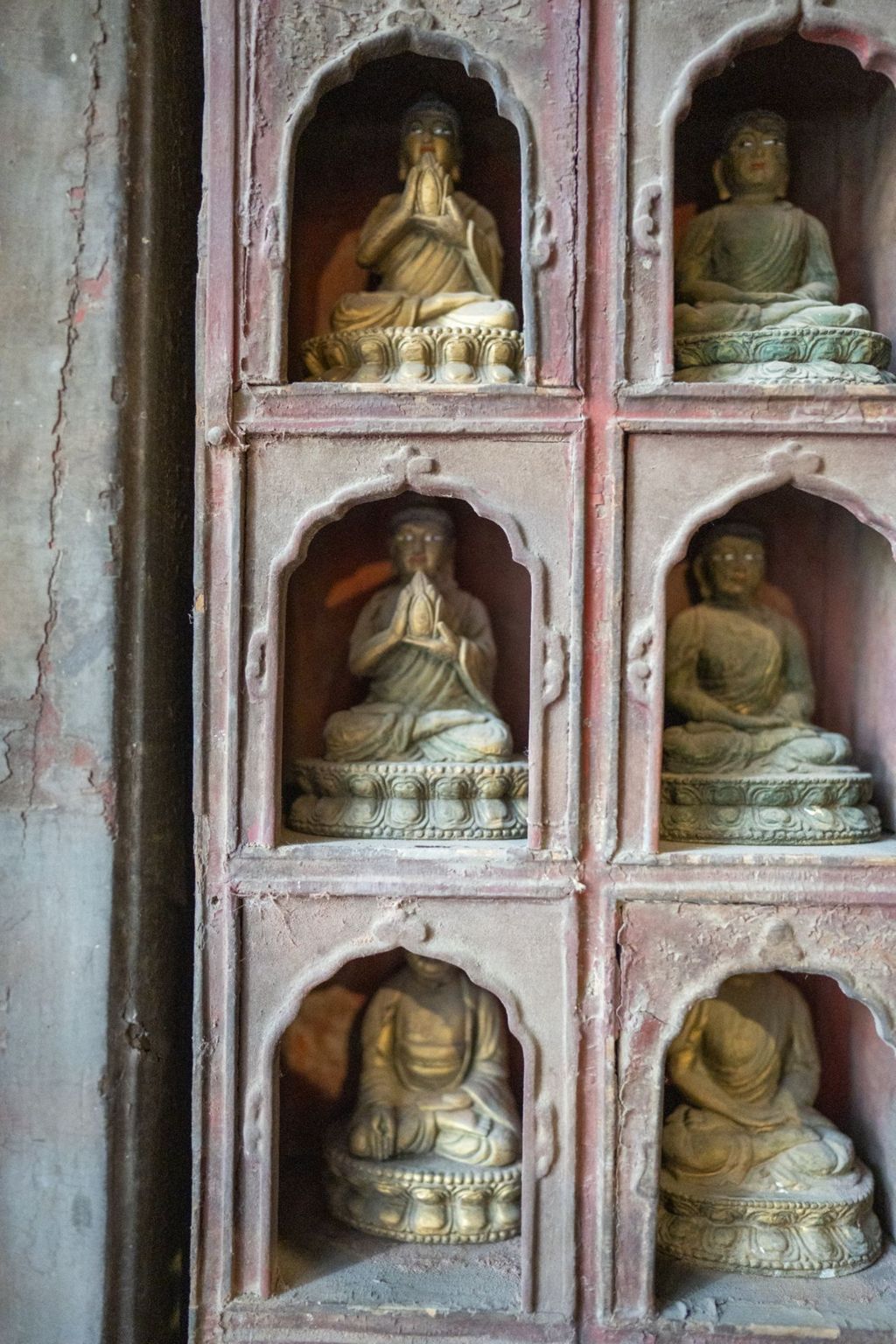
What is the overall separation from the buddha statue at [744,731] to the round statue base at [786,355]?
1.92 feet

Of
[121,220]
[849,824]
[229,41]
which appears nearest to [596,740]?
[849,824]

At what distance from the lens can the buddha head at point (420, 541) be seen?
11.4ft

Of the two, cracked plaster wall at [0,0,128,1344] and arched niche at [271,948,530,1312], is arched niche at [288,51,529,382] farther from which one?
arched niche at [271,948,530,1312]

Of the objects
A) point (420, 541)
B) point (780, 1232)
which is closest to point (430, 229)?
point (420, 541)

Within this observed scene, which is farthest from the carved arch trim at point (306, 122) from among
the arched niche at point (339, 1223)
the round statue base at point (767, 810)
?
the arched niche at point (339, 1223)

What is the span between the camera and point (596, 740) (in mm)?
2982

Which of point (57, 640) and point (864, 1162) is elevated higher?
point (57, 640)

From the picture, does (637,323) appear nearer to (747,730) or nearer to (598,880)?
(747,730)

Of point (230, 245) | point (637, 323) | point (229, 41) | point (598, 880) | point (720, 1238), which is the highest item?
point (229, 41)

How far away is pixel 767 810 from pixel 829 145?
2.27 meters

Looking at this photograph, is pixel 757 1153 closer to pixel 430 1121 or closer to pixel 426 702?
pixel 430 1121

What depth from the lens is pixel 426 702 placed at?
341cm

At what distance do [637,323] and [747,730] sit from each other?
1271mm

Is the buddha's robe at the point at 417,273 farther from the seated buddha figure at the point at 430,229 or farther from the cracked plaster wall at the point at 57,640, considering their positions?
the cracked plaster wall at the point at 57,640
